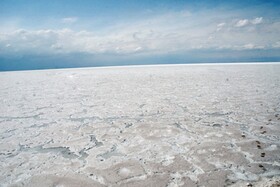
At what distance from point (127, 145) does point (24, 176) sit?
51.7 inches

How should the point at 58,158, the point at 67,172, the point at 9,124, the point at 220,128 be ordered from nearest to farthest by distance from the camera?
the point at 67,172, the point at 58,158, the point at 220,128, the point at 9,124

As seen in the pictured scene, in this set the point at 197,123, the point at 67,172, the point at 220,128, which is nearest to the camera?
the point at 67,172

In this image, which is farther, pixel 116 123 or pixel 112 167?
pixel 116 123

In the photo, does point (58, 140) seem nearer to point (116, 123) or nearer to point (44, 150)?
point (44, 150)

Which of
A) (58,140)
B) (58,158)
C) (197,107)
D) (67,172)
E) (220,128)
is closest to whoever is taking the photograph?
(67,172)

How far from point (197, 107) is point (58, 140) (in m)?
3.20

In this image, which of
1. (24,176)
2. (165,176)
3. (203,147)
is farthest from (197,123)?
(24,176)

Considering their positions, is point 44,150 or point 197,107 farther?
point 197,107

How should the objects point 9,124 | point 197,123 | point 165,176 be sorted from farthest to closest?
1. point 9,124
2. point 197,123
3. point 165,176

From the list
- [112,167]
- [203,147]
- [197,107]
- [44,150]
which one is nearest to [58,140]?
[44,150]

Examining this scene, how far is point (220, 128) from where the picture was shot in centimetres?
381

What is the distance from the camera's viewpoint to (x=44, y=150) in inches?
123

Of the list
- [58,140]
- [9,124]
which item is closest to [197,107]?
[58,140]

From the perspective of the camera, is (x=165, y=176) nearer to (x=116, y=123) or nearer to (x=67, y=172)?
(x=67, y=172)
